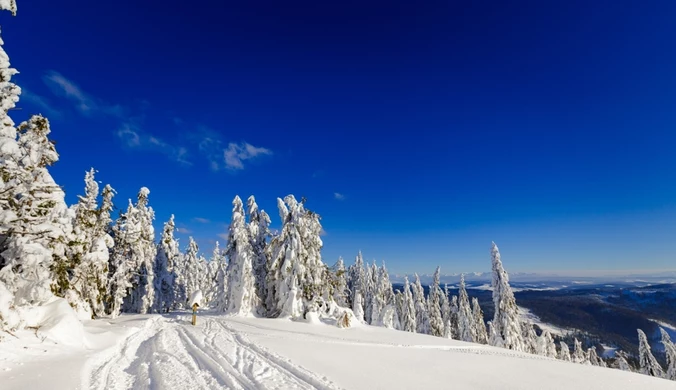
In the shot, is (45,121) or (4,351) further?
(45,121)

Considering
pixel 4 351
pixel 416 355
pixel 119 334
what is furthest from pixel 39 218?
pixel 416 355

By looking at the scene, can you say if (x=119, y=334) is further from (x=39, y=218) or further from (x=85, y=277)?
(x=85, y=277)

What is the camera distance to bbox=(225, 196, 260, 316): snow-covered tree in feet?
94.2

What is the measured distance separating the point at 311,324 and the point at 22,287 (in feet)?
53.6

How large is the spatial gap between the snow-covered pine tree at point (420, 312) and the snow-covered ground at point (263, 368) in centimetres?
4625

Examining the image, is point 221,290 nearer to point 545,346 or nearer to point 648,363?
point 545,346

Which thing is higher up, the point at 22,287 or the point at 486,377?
the point at 22,287

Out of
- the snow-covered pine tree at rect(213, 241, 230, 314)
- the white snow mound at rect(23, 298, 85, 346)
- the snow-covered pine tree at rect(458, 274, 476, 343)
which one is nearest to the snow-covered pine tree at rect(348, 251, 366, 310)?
the snow-covered pine tree at rect(458, 274, 476, 343)

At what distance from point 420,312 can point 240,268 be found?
1575 inches

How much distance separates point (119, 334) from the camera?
627 inches

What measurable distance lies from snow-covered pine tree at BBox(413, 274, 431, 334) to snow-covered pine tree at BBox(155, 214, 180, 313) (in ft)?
131

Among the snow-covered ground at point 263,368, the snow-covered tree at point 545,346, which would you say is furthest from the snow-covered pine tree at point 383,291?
the snow-covered ground at point 263,368

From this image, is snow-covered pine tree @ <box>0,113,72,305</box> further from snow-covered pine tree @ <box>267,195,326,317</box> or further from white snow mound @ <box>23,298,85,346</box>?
snow-covered pine tree @ <box>267,195,326,317</box>

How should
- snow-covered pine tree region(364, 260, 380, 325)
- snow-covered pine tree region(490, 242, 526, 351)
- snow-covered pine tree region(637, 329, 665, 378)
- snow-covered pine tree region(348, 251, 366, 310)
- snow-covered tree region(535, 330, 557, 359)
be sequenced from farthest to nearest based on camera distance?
snow-covered pine tree region(348, 251, 366, 310) < snow-covered pine tree region(364, 260, 380, 325) < snow-covered tree region(535, 330, 557, 359) < snow-covered pine tree region(637, 329, 665, 378) < snow-covered pine tree region(490, 242, 526, 351)
